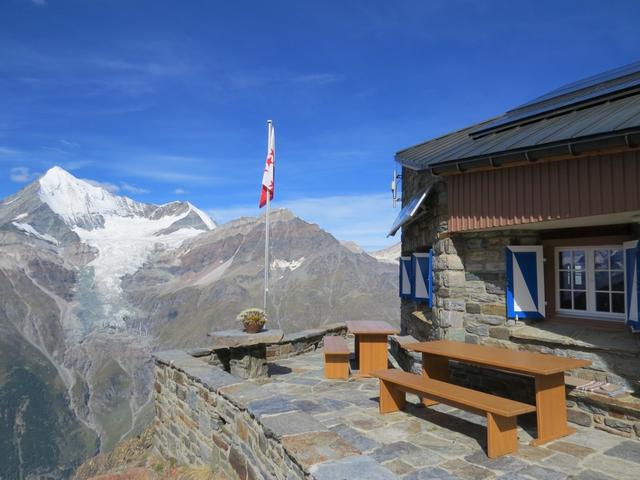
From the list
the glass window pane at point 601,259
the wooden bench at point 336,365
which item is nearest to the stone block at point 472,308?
the glass window pane at point 601,259

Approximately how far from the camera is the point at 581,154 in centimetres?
540

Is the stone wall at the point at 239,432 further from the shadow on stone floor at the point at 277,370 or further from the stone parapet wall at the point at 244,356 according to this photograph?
the shadow on stone floor at the point at 277,370

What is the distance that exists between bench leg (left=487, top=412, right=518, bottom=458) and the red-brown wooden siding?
260cm

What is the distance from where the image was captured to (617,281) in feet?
20.0

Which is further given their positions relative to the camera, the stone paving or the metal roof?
the metal roof

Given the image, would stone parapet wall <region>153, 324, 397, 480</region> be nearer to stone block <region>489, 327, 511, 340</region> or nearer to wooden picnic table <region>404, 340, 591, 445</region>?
wooden picnic table <region>404, 340, 591, 445</region>

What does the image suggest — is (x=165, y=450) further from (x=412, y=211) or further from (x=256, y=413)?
(x=412, y=211)

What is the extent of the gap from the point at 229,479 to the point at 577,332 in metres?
4.73

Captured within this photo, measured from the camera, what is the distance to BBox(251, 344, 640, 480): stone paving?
4.08m

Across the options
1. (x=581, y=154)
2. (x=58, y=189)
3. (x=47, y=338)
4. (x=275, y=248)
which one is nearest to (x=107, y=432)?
(x=47, y=338)

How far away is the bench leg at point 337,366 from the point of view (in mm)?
8250

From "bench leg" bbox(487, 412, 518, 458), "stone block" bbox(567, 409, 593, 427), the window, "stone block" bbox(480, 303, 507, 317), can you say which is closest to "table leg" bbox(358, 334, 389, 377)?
"stone block" bbox(480, 303, 507, 317)

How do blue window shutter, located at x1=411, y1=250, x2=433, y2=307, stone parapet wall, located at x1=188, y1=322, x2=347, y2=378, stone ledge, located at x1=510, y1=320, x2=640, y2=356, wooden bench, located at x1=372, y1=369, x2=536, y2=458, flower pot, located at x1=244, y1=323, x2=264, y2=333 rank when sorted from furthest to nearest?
blue window shutter, located at x1=411, y1=250, x2=433, y2=307 → stone parapet wall, located at x1=188, y1=322, x2=347, y2=378 → flower pot, located at x1=244, y1=323, x2=264, y2=333 → stone ledge, located at x1=510, y1=320, x2=640, y2=356 → wooden bench, located at x1=372, y1=369, x2=536, y2=458

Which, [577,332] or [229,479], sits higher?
[577,332]
